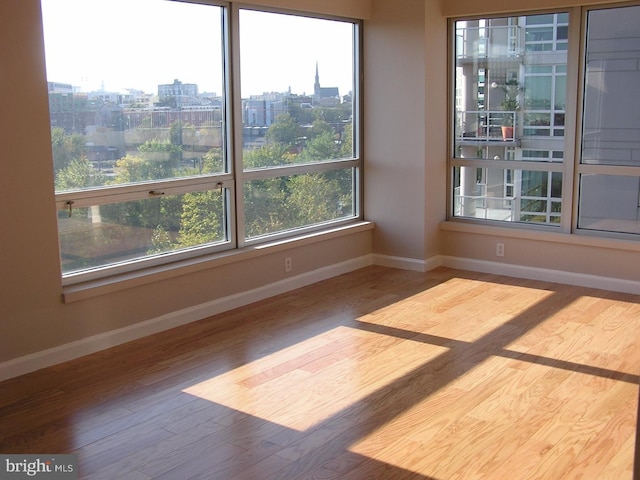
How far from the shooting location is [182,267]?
4688 mm

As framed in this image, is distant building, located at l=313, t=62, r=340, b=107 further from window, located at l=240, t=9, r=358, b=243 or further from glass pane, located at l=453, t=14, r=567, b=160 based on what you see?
glass pane, located at l=453, t=14, r=567, b=160

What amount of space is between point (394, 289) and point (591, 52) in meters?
2.22

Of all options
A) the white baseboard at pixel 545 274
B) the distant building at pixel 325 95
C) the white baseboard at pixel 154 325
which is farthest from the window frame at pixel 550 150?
the white baseboard at pixel 154 325

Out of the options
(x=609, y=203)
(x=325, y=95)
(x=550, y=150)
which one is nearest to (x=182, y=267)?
(x=325, y=95)

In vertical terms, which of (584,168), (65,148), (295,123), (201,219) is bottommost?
(201,219)

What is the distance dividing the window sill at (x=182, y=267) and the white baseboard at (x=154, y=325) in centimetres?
25

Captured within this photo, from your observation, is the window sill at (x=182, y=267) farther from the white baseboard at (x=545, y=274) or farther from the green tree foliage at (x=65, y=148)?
the white baseboard at (x=545, y=274)

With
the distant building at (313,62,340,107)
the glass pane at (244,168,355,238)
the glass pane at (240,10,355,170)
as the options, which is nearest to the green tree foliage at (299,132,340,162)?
the glass pane at (240,10,355,170)

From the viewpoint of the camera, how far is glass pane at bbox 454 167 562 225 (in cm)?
578

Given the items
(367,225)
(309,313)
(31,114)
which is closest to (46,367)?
(31,114)

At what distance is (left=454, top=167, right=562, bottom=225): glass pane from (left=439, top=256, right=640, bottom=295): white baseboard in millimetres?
372

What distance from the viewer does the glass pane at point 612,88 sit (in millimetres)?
5273

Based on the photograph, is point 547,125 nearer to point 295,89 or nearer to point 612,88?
point 612,88

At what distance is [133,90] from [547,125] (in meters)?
3.09
